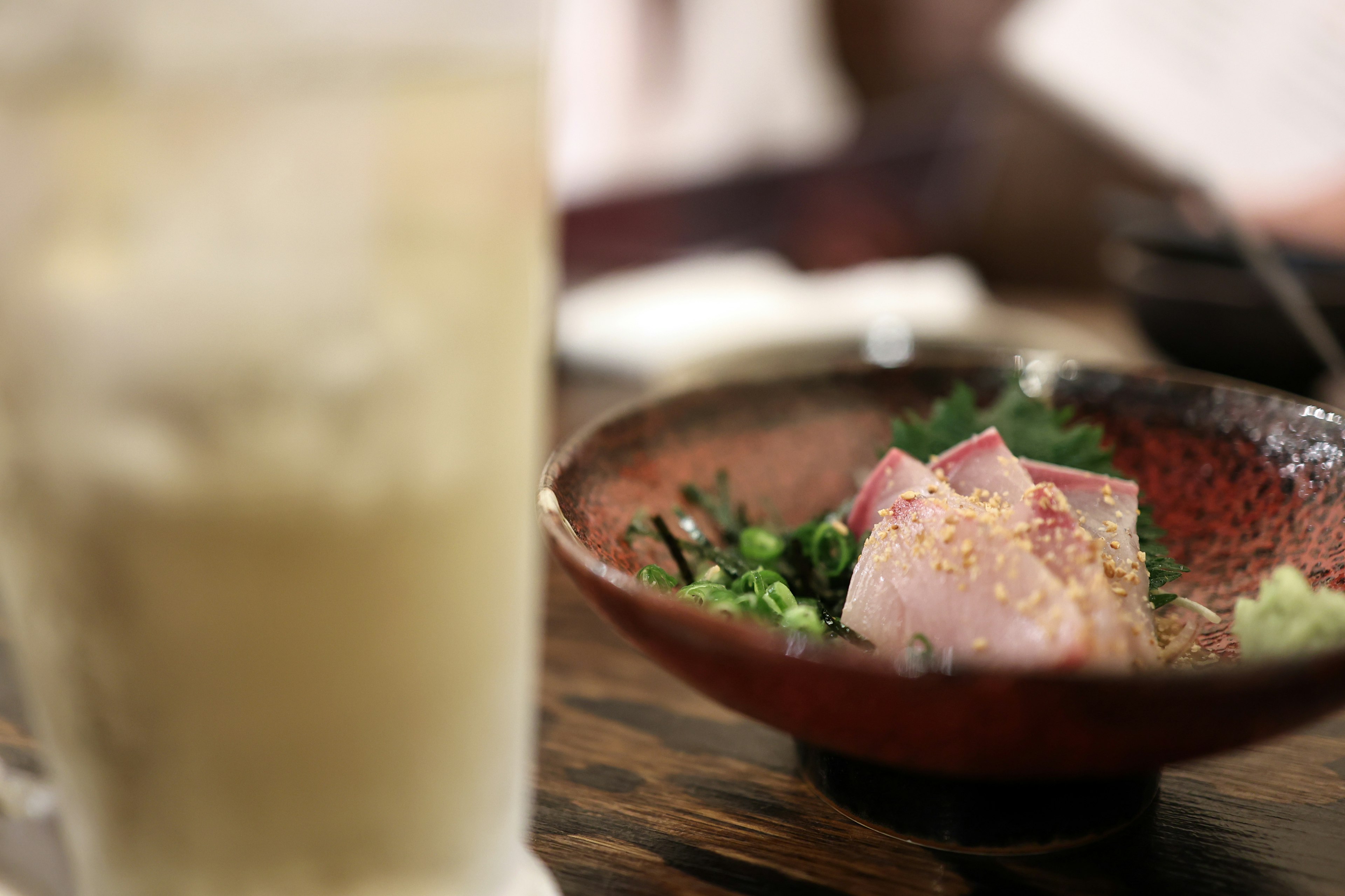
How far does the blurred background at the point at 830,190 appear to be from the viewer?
2.43m

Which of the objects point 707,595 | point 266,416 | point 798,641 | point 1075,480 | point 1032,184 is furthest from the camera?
→ point 1032,184

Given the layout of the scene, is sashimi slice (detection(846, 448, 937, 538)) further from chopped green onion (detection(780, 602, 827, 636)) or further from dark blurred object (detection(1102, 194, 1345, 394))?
dark blurred object (detection(1102, 194, 1345, 394))

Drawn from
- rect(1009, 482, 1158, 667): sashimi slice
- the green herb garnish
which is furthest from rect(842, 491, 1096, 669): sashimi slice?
the green herb garnish

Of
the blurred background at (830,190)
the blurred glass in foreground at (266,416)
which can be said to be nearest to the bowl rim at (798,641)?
the blurred glass in foreground at (266,416)

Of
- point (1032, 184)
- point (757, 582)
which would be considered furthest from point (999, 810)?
point (1032, 184)

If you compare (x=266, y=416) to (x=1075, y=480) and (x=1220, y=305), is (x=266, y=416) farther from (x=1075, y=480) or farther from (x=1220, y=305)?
(x=1220, y=305)

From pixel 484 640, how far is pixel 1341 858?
591mm

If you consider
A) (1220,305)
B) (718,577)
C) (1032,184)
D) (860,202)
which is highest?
(1032,184)

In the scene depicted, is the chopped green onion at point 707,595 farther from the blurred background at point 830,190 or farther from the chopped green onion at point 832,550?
the blurred background at point 830,190

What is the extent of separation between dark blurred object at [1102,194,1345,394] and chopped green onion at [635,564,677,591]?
1.42m

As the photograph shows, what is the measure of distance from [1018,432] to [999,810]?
0.45 meters

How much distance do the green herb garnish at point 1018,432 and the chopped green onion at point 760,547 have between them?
0.17 meters

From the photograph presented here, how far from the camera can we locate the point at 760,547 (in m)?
0.94

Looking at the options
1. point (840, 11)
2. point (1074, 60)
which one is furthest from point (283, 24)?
point (840, 11)
